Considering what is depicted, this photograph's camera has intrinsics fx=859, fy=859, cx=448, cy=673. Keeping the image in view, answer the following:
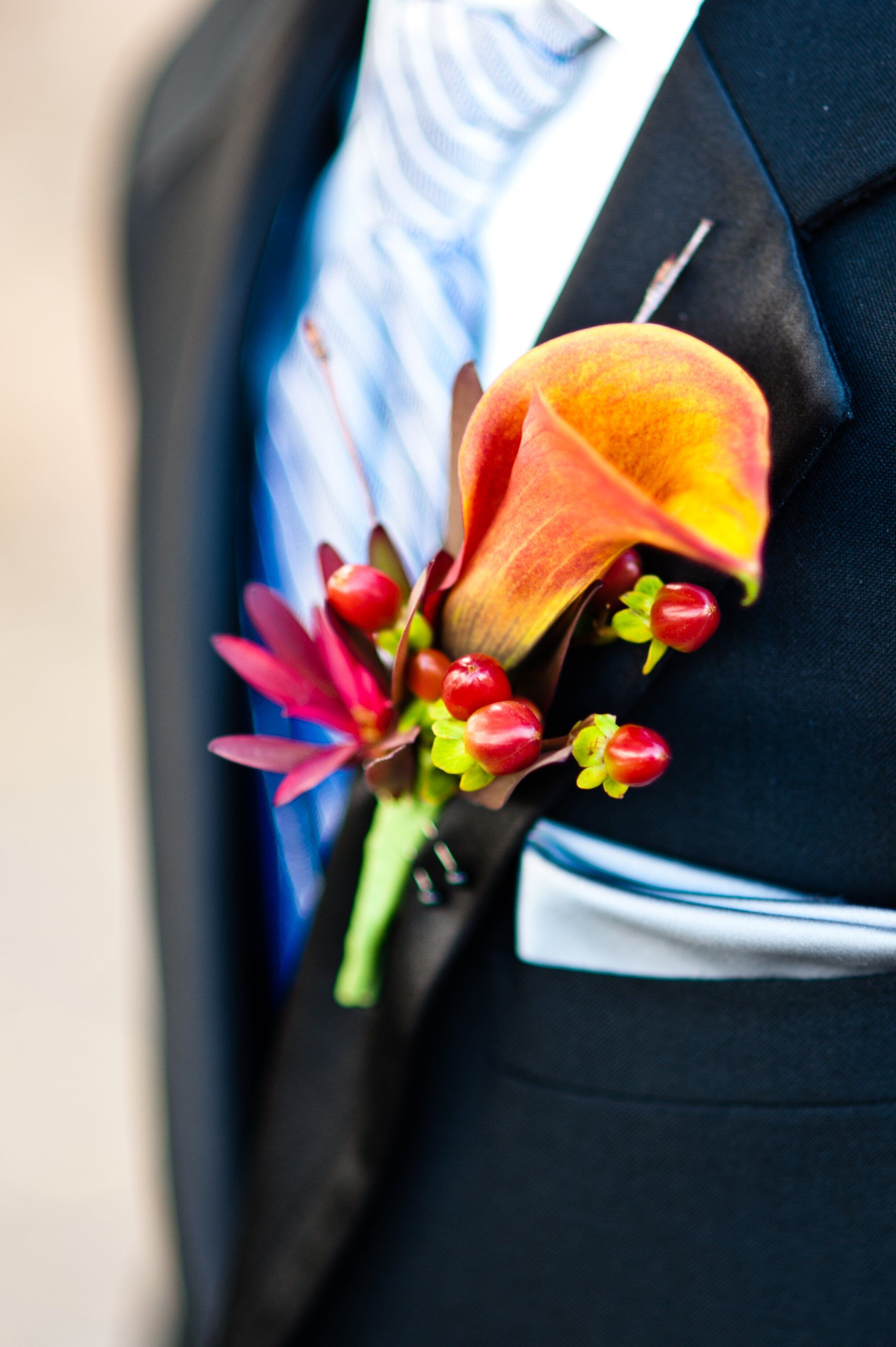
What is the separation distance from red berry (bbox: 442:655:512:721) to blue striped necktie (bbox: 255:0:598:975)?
0.58ft

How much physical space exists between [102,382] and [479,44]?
86 cm

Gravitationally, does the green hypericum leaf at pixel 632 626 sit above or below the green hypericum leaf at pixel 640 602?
below

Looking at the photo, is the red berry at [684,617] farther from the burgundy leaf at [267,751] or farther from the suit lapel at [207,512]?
the suit lapel at [207,512]

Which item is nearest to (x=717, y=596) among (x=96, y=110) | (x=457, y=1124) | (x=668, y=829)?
(x=668, y=829)

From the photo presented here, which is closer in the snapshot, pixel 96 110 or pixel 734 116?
pixel 734 116

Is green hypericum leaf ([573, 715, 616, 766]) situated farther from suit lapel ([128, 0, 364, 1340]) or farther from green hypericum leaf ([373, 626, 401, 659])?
suit lapel ([128, 0, 364, 1340])

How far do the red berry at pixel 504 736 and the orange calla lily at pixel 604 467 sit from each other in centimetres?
4

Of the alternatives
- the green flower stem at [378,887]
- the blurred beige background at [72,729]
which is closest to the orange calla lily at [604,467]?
the green flower stem at [378,887]

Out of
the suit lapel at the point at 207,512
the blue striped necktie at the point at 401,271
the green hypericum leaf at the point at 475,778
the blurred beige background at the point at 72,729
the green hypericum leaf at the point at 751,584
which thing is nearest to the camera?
the green hypericum leaf at the point at 751,584

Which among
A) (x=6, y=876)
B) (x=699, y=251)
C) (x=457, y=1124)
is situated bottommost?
(x=6, y=876)

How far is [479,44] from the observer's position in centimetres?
39

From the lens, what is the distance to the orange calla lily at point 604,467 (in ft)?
0.62

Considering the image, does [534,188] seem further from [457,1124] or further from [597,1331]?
[597,1331]

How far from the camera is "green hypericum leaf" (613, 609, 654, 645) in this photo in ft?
0.93
